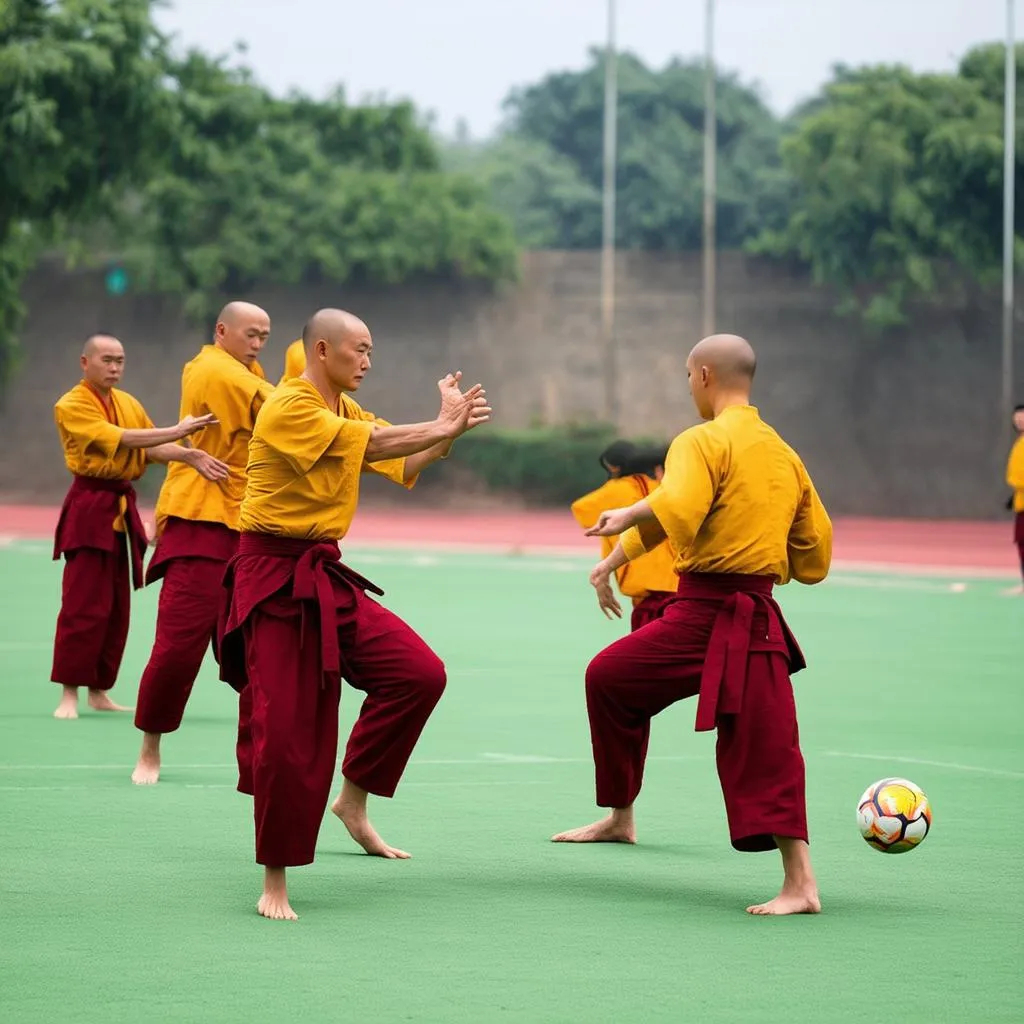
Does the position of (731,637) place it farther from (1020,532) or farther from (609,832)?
(1020,532)

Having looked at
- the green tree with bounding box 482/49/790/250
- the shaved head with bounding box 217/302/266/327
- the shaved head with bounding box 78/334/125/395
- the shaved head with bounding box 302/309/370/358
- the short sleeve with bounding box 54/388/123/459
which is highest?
the green tree with bounding box 482/49/790/250

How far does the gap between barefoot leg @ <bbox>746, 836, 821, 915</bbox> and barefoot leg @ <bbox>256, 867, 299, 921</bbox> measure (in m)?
1.53

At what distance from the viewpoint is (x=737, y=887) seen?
7.32 metres

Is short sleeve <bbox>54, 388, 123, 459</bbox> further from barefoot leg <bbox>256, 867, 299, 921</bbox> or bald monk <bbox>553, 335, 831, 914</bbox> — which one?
barefoot leg <bbox>256, 867, 299, 921</bbox>

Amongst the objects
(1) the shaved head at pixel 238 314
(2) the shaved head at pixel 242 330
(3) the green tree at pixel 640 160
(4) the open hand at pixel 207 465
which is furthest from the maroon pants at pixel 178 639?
(3) the green tree at pixel 640 160

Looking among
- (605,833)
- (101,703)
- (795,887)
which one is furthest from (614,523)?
(101,703)

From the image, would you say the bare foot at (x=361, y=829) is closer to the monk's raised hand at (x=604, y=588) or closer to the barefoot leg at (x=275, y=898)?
the barefoot leg at (x=275, y=898)

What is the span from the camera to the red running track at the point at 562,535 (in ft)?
95.0

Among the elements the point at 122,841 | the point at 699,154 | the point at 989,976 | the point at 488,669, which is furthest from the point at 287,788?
the point at 699,154

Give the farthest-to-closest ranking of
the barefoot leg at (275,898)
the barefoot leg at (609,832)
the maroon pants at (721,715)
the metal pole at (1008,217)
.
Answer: the metal pole at (1008,217), the barefoot leg at (609,832), the maroon pants at (721,715), the barefoot leg at (275,898)

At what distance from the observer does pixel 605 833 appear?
8133mm

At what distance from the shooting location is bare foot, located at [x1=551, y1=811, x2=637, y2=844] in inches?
320

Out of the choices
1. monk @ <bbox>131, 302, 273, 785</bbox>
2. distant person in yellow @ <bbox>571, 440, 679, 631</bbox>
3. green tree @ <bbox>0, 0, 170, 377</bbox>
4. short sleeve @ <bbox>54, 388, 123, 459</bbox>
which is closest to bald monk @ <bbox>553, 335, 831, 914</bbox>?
distant person in yellow @ <bbox>571, 440, 679, 631</bbox>

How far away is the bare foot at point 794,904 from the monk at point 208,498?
11.8ft
